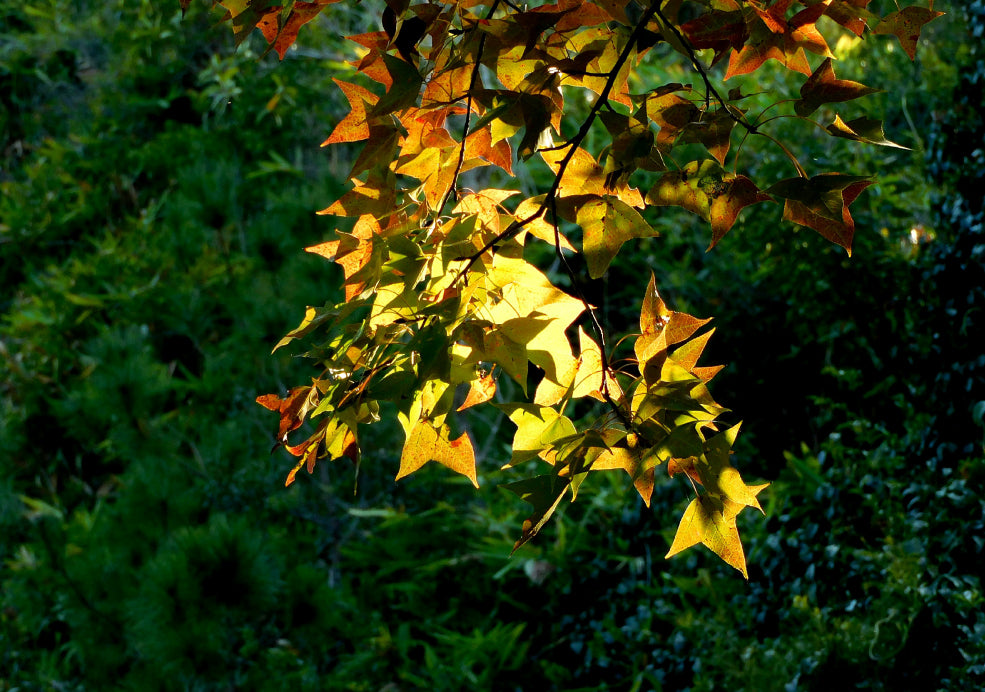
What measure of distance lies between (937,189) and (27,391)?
4472mm

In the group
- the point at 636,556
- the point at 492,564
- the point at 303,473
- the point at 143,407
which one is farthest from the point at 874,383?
the point at 143,407

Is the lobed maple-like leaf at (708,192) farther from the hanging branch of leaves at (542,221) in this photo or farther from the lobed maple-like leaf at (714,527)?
the lobed maple-like leaf at (714,527)

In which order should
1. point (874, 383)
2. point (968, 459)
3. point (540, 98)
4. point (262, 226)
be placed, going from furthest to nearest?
point (262, 226) → point (874, 383) → point (968, 459) → point (540, 98)

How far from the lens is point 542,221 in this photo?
865 mm

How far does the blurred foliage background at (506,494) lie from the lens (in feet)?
7.93

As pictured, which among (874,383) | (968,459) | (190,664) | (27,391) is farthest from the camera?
(27,391)

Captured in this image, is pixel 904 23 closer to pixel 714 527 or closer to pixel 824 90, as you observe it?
pixel 824 90

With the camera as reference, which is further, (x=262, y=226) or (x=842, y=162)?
(x=262, y=226)

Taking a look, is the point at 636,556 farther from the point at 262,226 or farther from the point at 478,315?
the point at 478,315

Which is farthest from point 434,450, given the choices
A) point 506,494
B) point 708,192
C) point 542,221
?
point 506,494

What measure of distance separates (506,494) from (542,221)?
3.27m

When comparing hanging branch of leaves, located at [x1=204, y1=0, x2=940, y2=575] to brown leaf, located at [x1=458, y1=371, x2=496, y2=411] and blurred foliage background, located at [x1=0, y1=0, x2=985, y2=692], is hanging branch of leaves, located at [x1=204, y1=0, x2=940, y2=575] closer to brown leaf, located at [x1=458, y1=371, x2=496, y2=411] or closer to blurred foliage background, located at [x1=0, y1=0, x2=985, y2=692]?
brown leaf, located at [x1=458, y1=371, x2=496, y2=411]

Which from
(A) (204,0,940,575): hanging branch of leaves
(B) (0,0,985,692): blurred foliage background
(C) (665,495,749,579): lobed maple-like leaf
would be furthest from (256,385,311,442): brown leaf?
(B) (0,0,985,692): blurred foliage background

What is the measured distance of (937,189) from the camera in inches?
108
